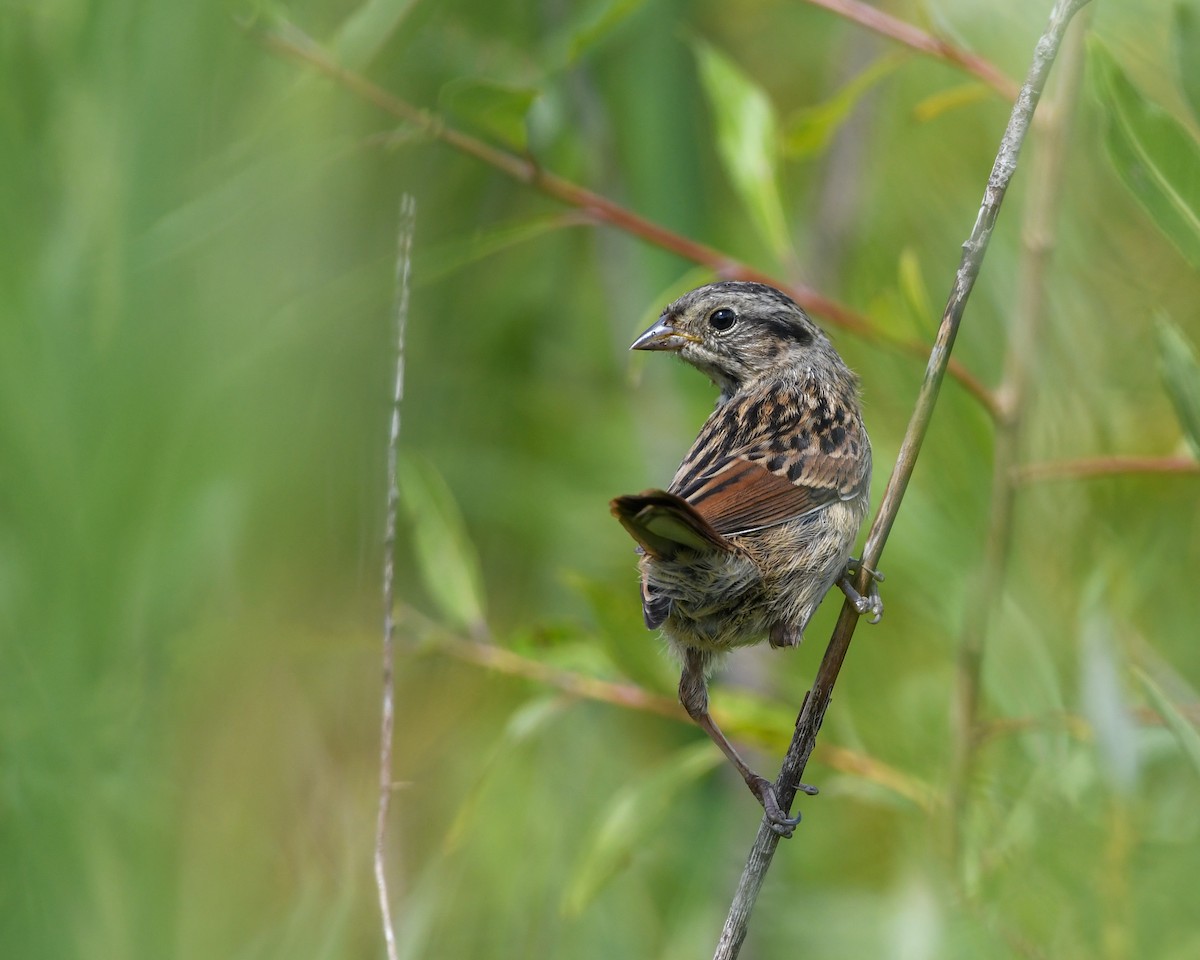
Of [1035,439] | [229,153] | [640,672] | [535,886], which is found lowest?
[535,886]

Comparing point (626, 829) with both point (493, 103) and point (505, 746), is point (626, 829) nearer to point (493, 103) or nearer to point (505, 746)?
point (505, 746)

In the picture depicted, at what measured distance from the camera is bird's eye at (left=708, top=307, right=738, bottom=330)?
3.10 metres

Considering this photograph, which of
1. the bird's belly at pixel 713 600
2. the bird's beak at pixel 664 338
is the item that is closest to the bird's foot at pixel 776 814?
the bird's belly at pixel 713 600

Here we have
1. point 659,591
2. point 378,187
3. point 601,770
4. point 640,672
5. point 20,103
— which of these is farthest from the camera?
point 601,770

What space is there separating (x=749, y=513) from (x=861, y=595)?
581mm

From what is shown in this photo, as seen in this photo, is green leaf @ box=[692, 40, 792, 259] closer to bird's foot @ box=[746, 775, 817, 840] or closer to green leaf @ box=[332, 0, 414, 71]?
green leaf @ box=[332, 0, 414, 71]

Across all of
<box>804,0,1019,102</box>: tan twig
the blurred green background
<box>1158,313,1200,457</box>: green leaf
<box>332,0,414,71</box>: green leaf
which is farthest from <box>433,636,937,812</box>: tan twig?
<box>804,0,1019,102</box>: tan twig

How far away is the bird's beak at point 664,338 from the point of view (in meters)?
2.98

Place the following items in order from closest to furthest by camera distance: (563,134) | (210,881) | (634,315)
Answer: (210,881), (563,134), (634,315)

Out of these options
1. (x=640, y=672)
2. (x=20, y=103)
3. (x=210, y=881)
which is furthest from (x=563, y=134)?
(x=210, y=881)

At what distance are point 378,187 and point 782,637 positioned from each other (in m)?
1.20

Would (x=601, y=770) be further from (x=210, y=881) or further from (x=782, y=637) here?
(x=210, y=881)

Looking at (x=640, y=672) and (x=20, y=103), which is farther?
(x=640, y=672)

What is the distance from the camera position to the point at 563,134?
3.20 m
